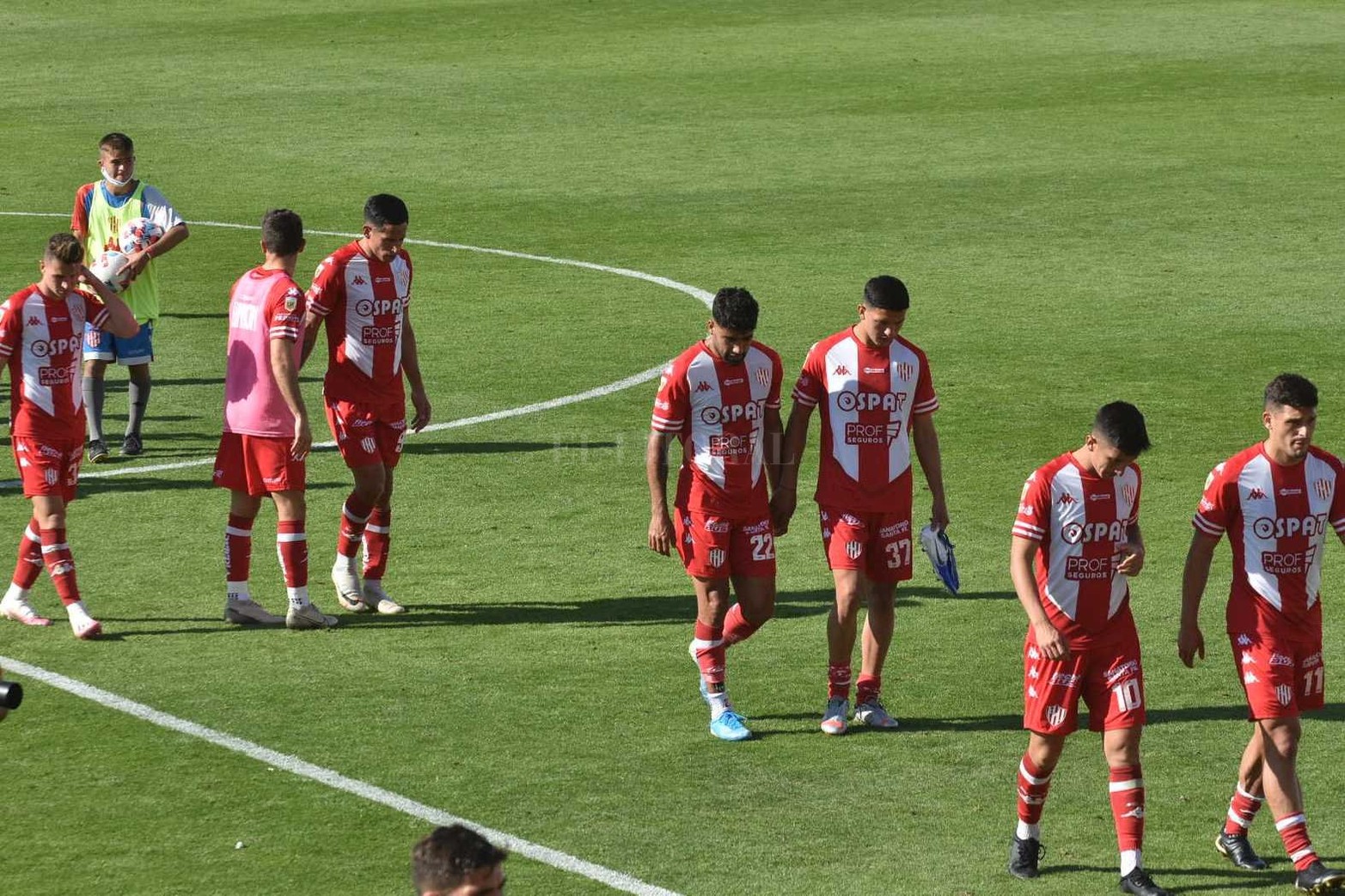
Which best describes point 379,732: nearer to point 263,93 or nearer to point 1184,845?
point 1184,845

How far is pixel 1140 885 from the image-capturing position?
27.0ft

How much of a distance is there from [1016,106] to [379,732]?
25.6 metres

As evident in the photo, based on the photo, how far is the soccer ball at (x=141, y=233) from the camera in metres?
16.0

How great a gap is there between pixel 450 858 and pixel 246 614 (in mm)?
7187

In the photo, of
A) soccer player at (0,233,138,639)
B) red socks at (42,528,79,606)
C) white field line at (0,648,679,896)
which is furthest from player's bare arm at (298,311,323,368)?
white field line at (0,648,679,896)

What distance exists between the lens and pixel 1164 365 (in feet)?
59.9

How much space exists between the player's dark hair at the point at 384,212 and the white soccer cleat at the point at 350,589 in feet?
6.51

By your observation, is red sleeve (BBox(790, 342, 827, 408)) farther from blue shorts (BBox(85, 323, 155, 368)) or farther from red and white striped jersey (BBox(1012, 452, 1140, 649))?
blue shorts (BBox(85, 323, 155, 368))

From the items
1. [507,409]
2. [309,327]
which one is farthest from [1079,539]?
[507,409]

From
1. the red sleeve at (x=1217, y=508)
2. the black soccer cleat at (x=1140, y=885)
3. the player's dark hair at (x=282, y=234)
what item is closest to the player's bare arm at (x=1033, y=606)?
the red sleeve at (x=1217, y=508)

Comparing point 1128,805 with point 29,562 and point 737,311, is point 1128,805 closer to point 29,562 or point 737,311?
point 737,311

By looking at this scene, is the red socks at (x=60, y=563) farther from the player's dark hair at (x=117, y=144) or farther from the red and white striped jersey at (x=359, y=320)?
the player's dark hair at (x=117, y=144)

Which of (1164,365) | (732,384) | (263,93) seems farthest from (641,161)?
(732,384)

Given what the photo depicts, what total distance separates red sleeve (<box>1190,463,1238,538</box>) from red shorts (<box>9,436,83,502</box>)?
6299 mm
